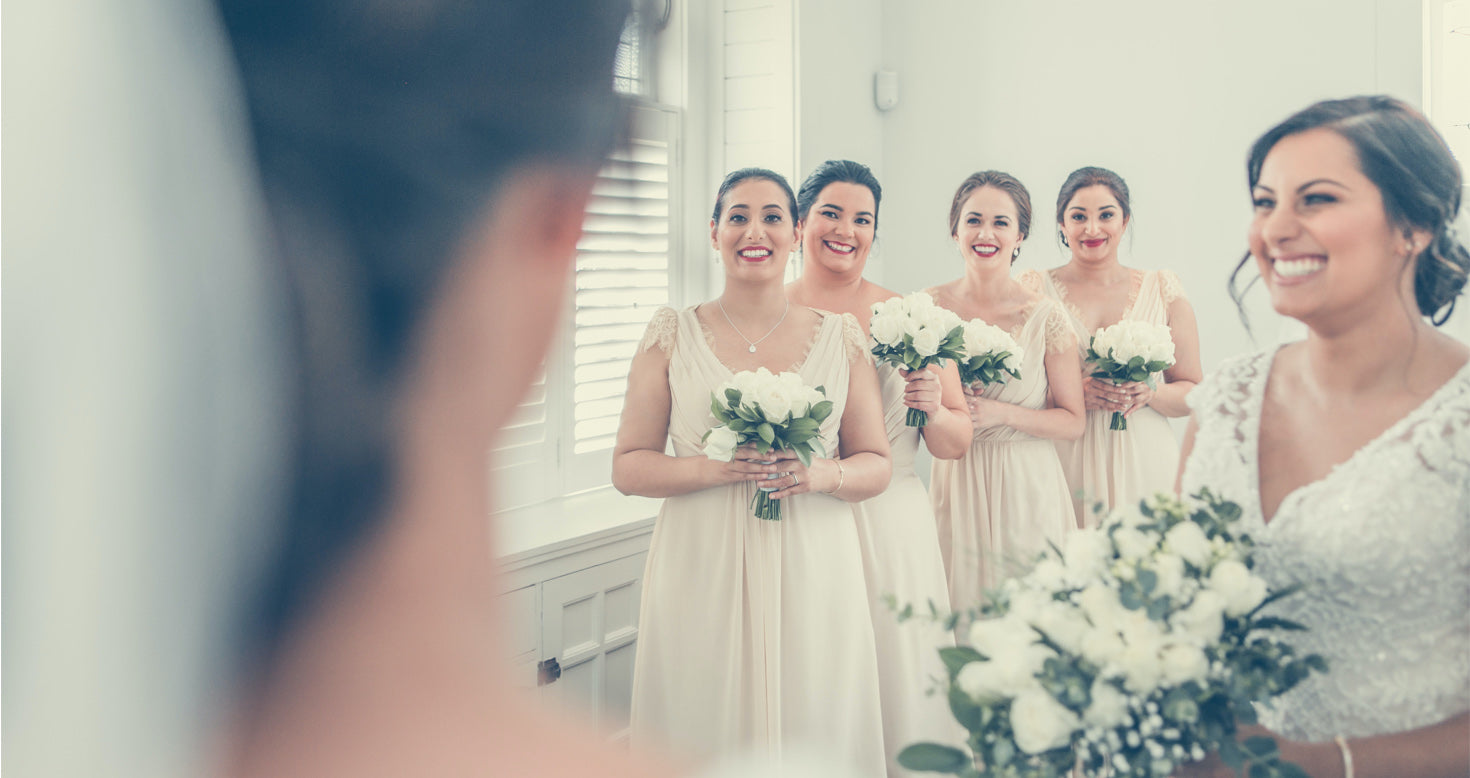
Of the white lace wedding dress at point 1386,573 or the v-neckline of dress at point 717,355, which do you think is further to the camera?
the v-neckline of dress at point 717,355

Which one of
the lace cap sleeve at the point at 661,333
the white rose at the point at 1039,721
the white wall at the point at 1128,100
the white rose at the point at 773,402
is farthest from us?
the white wall at the point at 1128,100

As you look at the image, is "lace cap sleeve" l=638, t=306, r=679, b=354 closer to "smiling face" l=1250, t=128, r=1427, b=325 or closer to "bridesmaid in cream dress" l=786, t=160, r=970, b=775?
"bridesmaid in cream dress" l=786, t=160, r=970, b=775

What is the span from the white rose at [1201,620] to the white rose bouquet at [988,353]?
1880 millimetres

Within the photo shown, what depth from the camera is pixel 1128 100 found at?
451 cm

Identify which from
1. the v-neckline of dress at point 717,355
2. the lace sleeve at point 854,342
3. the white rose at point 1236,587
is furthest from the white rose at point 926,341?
the white rose at point 1236,587

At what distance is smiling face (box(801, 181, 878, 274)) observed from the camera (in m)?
3.29

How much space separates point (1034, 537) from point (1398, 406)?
6.34 feet

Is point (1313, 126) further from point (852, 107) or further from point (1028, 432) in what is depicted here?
point (852, 107)

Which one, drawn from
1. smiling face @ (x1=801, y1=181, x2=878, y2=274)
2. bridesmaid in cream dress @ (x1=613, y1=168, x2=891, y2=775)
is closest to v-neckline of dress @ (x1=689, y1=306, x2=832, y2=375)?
bridesmaid in cream dress @ (x1=613, y1=168, x2=891, y2=775)

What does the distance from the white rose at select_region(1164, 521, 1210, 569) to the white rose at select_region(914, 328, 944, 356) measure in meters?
1.44

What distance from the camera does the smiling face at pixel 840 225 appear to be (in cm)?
329

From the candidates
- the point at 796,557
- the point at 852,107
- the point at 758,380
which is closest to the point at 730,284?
the point at 758,380

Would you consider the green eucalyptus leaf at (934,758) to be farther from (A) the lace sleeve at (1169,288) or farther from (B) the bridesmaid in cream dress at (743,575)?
(A) the lace sleeve at (1169,288)

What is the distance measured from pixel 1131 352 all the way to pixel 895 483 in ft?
3.29
